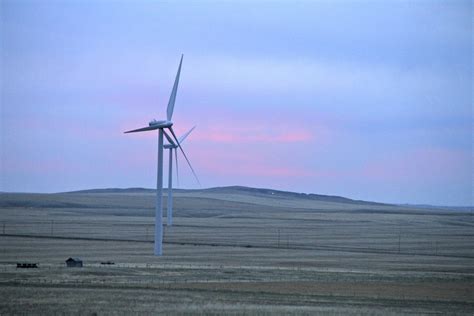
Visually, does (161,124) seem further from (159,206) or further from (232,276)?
(232,276)

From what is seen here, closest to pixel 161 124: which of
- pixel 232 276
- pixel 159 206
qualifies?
pixel 159 206

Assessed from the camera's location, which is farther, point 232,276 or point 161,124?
point 161,124

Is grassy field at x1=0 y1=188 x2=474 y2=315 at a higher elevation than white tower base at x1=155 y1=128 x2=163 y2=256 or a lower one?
lower

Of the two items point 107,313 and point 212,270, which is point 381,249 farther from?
point 107,313

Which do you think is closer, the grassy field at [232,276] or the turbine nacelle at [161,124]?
the grassy field at [232,276]

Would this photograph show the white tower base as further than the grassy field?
Yes

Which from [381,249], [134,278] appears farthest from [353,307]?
[381,249]

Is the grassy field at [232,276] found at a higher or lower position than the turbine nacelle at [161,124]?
lower

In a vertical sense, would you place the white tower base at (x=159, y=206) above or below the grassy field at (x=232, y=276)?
above

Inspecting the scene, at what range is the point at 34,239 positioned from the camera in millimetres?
102312

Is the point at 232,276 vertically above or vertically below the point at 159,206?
below

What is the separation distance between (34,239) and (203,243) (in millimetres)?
20279

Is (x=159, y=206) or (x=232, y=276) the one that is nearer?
(x=232, y=276)

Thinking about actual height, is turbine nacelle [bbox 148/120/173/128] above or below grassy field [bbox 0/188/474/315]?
above
